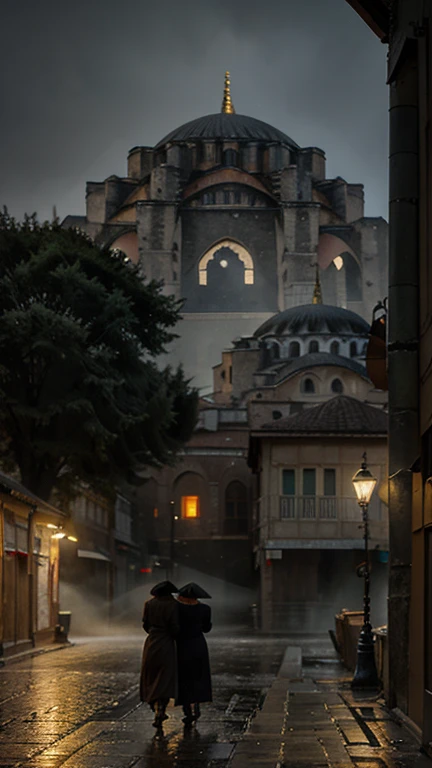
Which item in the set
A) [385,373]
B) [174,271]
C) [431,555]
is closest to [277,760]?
[431,555]

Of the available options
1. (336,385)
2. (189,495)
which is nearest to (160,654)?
(336,385)

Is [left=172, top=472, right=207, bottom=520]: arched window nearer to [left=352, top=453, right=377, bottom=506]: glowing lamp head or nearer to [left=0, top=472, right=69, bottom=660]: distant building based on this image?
[left=0, top=472, right=69, bottom=660]: distant building

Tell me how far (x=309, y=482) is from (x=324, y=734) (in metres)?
29.7

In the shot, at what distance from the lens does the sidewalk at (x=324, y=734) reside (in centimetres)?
913

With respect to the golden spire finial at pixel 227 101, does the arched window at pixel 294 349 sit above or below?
below

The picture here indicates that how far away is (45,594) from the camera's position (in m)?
28.8

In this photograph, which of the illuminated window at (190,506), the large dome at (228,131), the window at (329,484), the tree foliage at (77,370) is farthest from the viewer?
the large dome at (228,131)

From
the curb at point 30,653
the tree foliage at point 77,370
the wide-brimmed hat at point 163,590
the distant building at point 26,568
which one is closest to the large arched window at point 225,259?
the tree foliage at point 77,370

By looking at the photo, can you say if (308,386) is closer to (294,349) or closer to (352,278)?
(294,349)

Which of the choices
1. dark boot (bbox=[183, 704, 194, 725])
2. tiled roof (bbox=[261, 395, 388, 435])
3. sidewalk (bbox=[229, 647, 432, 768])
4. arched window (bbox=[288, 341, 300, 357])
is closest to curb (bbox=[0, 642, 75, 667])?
sidewalk (bbox=[229, 647, 432, 768])

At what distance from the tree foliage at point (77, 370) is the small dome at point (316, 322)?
146 feet

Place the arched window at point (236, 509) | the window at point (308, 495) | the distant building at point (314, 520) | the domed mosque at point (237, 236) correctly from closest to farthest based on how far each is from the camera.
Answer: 1. the distant building at point (314, 520)
2. the window at point (308, 495)
3. the arched window at point (236, 509)
4. the domed mosque at point (237, 236)

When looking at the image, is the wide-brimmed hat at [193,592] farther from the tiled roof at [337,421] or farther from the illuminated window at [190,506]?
the illuminated window at [190,506]

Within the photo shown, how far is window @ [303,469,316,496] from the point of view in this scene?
133ft
